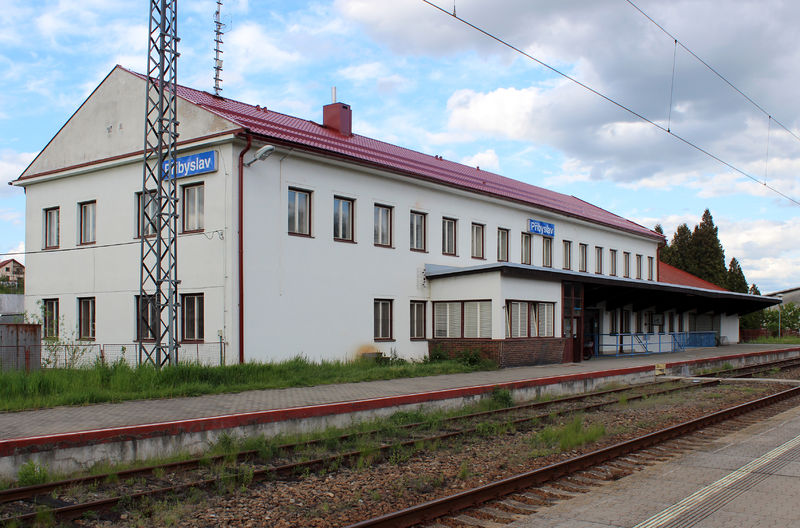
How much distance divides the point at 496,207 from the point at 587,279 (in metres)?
4.73

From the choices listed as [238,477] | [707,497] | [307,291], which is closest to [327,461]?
[238,477]

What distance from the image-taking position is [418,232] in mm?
24891

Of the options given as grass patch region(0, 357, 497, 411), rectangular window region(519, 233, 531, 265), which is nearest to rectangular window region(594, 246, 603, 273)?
rectangular window region(519, 233, 531, 265)

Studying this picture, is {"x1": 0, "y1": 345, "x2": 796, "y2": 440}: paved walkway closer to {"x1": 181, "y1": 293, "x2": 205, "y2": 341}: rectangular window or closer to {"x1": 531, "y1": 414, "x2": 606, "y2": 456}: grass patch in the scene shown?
{"x1": 531, "y1": 414, "x2": 606, "y2": 456}: grass patch

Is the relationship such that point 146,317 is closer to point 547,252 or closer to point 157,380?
point 157,380

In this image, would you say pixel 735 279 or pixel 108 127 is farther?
pixel 735 279

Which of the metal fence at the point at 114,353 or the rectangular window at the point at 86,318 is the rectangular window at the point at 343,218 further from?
the rectangular window at the point at 86,318

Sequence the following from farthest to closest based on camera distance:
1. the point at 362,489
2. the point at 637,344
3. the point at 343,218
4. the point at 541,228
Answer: the point at 637,344, the point at 541,228, the point at 343,218, the point at 362,489

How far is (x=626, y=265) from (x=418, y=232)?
18.7 metres

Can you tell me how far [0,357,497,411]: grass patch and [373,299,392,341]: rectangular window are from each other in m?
3.65

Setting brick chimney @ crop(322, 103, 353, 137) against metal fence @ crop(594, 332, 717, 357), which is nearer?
brick chimney @ crop(322, 103, 353, 137)

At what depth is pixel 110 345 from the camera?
21.2 metres

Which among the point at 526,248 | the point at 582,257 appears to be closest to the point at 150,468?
the point at 526,248

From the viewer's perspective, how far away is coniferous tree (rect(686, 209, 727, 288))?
66.7 meters
